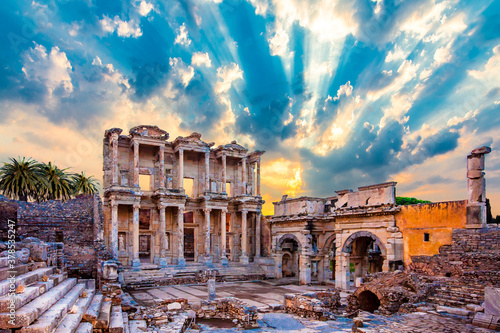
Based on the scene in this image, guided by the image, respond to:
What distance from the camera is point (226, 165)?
112 feet

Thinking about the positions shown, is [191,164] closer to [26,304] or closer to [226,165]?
[226,165]

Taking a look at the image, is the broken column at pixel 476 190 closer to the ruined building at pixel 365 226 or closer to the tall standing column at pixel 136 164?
the ruined building at pixel 365 226

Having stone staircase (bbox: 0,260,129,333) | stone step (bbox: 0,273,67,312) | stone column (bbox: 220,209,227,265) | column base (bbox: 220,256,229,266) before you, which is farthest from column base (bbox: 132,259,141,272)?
stone step (bbox: 0,273,67,312)

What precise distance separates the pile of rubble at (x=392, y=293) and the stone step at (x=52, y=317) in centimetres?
1157

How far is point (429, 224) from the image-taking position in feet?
60.6

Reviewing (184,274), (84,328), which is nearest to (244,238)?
(184,274)

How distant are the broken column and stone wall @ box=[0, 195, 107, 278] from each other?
18864 mm

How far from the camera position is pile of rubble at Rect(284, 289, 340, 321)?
48.0ft

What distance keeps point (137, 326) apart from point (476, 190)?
15.7 meters

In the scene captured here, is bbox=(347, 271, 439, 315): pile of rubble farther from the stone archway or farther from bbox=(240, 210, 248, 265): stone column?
bbox=(240, 210, 248, 265): stone column

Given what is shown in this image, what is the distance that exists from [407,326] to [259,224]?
21.6 metres

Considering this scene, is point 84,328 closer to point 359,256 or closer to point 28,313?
point 28,313

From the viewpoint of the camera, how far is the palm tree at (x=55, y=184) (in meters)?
34.5

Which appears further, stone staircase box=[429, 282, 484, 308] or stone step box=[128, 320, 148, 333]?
stone staircase box=[429, 282, 484, 308]
